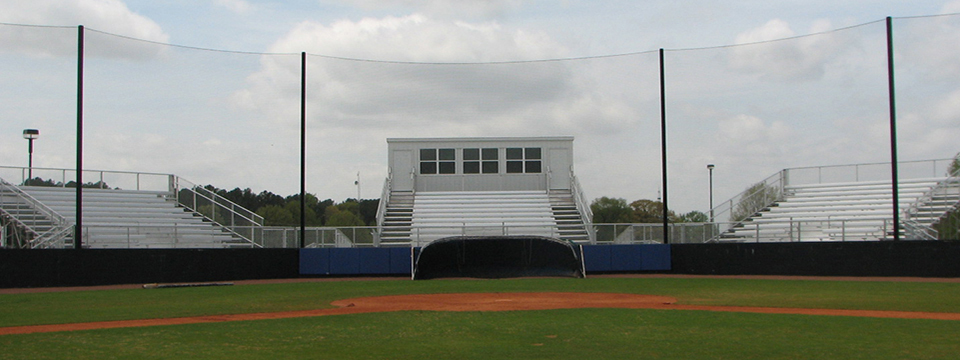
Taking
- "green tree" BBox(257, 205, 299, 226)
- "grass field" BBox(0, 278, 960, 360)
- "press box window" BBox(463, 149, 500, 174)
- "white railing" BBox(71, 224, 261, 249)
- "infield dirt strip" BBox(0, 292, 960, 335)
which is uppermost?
"press box window" BBox(463, 149, 500, 174)

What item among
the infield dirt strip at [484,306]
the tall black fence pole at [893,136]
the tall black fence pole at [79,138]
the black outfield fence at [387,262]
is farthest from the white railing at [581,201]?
the tall black fence pole at [79,138]

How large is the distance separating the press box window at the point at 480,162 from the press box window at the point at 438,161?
564 millimetres

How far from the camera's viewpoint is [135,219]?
101 ft

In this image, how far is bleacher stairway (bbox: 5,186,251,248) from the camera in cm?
2680

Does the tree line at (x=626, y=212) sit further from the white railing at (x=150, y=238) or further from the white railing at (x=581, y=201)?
the white railing at (x=150, y=238)

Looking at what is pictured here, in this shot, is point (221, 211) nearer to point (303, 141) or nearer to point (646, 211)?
point (303, 141)

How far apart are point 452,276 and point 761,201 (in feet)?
48.7

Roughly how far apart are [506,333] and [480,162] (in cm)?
3025

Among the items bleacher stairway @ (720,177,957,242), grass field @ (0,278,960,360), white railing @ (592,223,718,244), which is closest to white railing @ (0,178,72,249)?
grass field @ (0,278,960,360)

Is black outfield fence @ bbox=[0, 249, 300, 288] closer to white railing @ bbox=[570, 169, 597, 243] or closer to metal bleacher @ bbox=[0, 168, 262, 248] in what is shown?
metal bleacher @ bbox=[0, 168, 262, 248]

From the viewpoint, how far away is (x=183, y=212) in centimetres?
3256

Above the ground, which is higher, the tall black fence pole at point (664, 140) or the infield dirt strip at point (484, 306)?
the tall black fence pole at point (664, 140)

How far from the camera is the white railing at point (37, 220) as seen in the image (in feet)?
84.6

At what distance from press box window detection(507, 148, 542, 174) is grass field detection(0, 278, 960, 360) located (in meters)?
23.4
